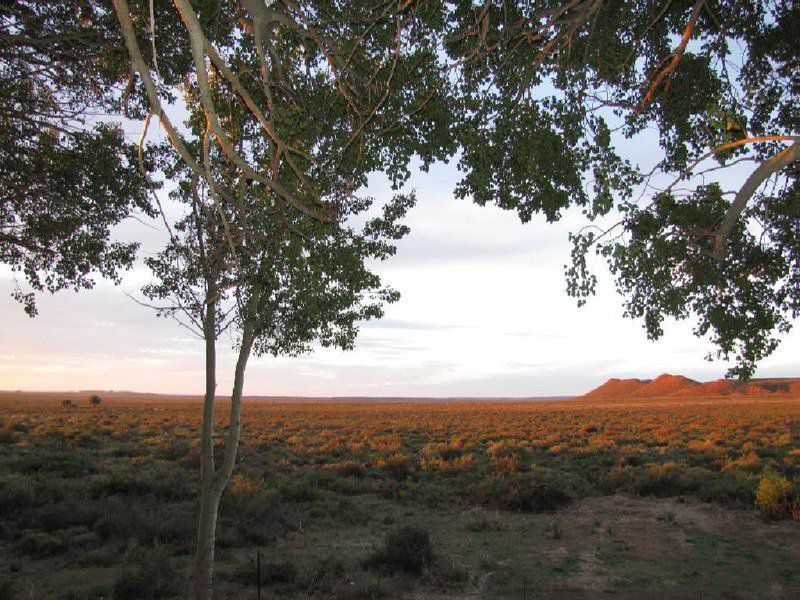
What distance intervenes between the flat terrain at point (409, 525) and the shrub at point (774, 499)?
17 cm

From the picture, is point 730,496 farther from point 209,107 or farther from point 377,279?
point 209,107

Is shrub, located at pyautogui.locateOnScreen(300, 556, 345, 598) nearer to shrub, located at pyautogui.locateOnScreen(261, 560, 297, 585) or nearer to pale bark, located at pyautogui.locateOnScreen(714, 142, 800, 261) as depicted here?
shrub, located at pyautogui.locateOnScreen(261, 560, 297, 585)

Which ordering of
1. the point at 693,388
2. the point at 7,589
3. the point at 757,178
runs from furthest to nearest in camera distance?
the point at 693,388 → the point at 7,589 → the point at 757,178

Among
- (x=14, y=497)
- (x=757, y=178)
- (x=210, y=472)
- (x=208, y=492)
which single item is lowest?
(x=14, y=497)

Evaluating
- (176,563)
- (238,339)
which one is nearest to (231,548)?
(176,563)

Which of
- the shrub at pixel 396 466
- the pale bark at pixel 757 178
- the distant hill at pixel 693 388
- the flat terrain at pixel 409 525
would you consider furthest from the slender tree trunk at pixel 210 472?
the distant hill at pixel 693 388

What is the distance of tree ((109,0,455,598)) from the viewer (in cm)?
481

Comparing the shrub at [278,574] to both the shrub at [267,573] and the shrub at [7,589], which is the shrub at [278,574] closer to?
the shrub at [267,573]

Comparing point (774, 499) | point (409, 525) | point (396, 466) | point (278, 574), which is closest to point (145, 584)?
point (278, 574)

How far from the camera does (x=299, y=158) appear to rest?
6.79 metres

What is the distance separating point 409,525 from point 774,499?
9047 millimetres

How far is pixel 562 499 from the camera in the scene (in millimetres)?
15391

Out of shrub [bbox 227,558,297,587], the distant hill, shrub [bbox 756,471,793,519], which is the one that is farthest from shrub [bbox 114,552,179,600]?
the distant hill

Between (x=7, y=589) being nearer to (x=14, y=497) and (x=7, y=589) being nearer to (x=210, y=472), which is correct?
(x=210, y=472)
